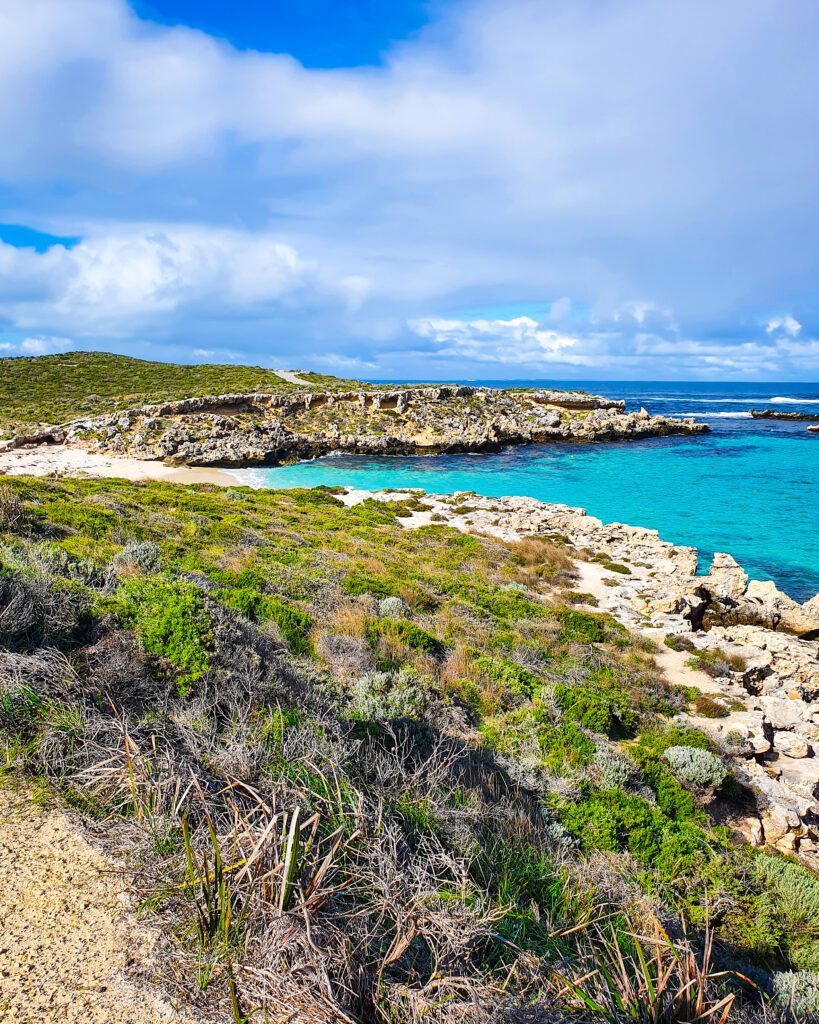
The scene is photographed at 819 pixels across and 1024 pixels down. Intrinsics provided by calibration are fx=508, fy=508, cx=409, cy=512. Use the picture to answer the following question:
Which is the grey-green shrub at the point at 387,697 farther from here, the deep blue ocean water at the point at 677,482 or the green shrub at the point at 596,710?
the deep blue ocean water at the point at 677,482

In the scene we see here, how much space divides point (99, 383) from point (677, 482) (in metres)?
63.8

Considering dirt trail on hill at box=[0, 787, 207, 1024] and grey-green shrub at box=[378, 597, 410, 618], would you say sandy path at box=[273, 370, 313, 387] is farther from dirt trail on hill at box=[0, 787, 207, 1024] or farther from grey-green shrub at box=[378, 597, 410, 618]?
dirt trail on hill at box=[0, 787, 207, 1024]

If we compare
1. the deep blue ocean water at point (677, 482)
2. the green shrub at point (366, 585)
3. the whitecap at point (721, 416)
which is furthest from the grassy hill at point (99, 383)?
the whitecap at point (721, 416)

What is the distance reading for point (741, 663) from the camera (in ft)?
35.6

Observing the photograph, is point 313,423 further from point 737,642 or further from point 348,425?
point 737,642

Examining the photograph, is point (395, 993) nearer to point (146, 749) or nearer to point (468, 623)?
point (146, 749)

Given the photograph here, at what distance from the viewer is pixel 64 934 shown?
2.43m

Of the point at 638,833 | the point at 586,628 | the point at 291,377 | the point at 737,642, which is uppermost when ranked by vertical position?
the point at 291,377

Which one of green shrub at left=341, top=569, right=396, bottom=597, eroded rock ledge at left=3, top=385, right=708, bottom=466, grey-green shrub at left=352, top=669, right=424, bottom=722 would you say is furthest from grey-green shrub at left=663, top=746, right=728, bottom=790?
eroded rock ledge at left=3, top=385, right=708, bottom=466

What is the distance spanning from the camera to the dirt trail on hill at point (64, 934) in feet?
7.07

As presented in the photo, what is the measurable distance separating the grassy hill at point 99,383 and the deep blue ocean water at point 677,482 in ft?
A: 68.0

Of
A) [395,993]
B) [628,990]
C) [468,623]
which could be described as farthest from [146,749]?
[468,623]

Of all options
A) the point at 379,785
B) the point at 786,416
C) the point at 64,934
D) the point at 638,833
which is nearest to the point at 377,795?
the point at 379,785

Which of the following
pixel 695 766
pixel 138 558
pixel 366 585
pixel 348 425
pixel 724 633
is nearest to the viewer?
pixel 695 766
